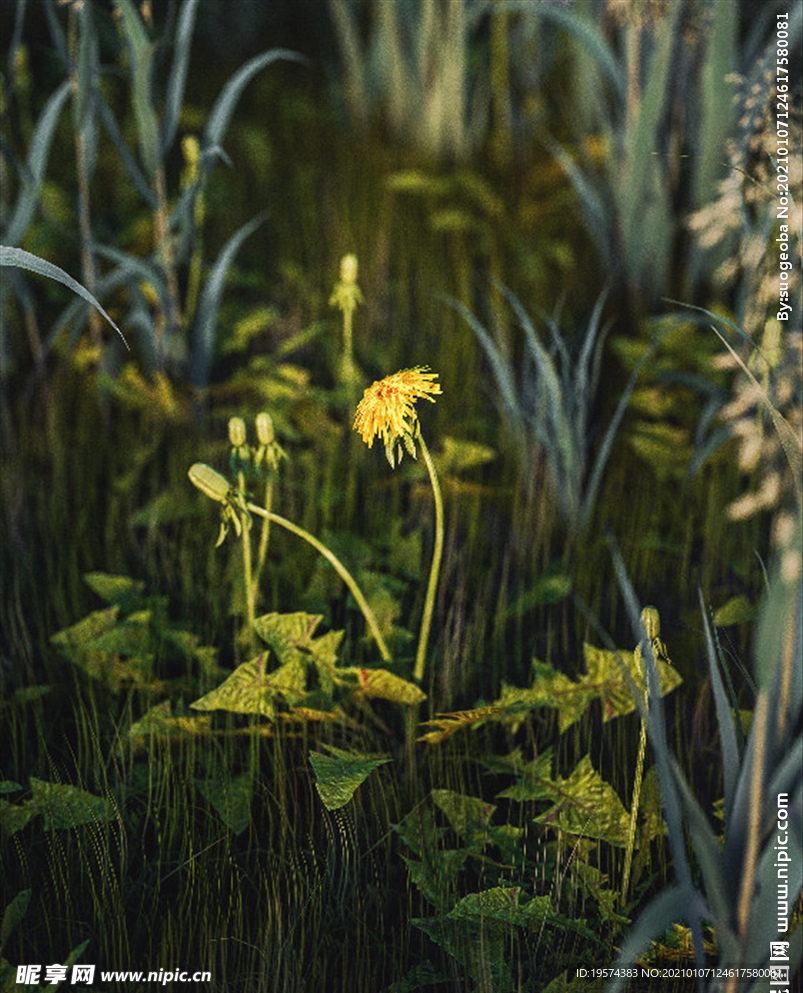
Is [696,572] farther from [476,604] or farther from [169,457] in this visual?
[169,457]

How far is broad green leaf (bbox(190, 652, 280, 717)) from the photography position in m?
1.01

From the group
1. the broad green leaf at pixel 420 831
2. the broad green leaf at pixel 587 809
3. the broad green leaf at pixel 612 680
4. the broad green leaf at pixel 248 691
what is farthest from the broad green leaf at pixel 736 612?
the broad green leaf at pixel 248 691

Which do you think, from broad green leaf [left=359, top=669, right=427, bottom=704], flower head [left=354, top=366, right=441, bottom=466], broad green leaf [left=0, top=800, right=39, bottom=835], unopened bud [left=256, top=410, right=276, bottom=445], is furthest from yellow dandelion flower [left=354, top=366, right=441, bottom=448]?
broad green leaf [left=0, top=800, right=39, bottom=835]

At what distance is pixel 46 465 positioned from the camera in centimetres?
145

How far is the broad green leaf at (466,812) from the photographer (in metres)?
0.97

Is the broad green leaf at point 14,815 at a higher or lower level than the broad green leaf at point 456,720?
lower

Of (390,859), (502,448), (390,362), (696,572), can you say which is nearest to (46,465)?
(390,362)

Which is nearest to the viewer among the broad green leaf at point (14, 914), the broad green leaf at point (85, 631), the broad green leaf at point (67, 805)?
the broad green leaf at point (14, 914)

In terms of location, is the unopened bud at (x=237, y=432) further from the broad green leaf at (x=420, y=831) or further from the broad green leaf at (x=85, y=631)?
the broad green leaf at (x=420, y=831)

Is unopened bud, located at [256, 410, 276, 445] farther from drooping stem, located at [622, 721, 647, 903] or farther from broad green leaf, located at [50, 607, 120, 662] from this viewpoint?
drooping stem, located at [622, 721, 647, 903]

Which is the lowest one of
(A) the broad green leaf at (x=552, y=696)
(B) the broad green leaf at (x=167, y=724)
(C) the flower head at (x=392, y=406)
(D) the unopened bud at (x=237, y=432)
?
A: (B) the broad green leaf at (x=167, y=724)

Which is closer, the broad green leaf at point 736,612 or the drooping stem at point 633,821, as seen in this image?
the drooping stem at point 633,821

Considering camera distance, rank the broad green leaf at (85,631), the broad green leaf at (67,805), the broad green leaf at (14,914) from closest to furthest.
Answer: the broad green leaf at (14,914), the broad green leaf at (67,805), the broad green leaf at (85,631)

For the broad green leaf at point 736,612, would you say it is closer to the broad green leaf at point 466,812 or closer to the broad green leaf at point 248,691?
the broad green leaf at point 466,812
